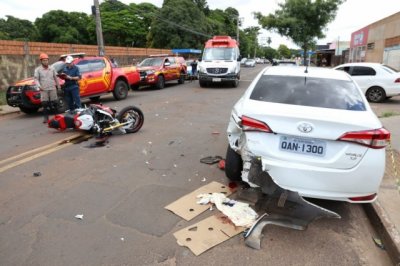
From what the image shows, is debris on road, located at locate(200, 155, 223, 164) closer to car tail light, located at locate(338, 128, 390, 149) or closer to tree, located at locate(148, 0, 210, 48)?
car tail light, located at locate(338, 128, 390, 149)

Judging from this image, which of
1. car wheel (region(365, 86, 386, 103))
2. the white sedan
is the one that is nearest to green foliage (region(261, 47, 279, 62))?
car wheel (region(365, 86, 386, 103))

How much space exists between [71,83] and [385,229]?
8.47 metres

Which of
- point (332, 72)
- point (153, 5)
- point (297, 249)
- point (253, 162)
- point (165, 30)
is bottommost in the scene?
point (297, 249)

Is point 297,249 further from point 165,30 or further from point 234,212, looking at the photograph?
point 165,30

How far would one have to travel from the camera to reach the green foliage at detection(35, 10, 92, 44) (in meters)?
55.5

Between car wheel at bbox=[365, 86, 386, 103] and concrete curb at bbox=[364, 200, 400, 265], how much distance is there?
10.0m

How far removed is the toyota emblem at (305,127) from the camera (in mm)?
3281

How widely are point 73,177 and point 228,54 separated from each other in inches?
573

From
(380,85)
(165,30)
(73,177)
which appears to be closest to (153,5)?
(165,30)

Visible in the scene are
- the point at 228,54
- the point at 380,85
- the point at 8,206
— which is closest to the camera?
the point at 8,206

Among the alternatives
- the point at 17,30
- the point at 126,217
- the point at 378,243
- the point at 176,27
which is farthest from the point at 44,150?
the point at 17,30

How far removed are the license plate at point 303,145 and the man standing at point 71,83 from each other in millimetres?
7162

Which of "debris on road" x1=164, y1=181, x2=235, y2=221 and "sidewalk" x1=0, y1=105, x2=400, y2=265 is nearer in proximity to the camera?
"sidewalk" x1=0, y1=105, x2=400, y2=265

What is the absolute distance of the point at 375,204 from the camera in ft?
13.0
